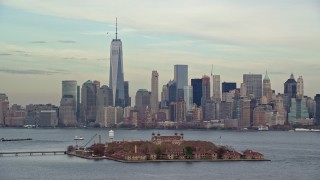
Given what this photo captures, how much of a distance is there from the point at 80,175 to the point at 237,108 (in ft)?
173

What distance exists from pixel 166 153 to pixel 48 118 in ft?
169

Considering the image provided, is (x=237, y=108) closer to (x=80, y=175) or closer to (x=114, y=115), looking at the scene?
(x=114, y=115)

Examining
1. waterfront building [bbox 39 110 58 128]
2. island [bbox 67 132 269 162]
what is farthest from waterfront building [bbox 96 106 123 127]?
island [bbox 67 132 269 162]

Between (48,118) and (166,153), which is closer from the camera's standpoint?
(166,153)

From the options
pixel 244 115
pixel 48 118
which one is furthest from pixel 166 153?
pixel 48 118

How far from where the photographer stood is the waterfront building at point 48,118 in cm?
7644

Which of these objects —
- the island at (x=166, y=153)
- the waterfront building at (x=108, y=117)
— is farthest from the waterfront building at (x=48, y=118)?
the island at (x=166, y=153)

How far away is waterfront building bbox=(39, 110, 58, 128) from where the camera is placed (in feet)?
251

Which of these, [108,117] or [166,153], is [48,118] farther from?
[166,153]

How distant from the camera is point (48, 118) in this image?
77250mm

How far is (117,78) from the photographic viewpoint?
7862 centimetres

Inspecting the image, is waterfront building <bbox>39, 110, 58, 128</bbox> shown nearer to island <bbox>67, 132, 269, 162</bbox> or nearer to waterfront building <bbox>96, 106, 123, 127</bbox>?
waterfront building <bbox>96, 106, 123, 127</bbox>

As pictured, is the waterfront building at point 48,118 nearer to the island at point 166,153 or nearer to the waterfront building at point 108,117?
the waterfront building at point 108,117

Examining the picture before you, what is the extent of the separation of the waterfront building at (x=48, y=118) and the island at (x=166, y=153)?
4763 centimetres
